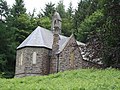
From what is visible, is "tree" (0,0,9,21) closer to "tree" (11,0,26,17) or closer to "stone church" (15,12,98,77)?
"tree" (11,0,26,17)

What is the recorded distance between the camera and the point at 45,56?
36906 mm

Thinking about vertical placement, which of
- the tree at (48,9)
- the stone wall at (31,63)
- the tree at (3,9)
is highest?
the tree at (48,9)

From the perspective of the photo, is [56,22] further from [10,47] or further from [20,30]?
[20,30]

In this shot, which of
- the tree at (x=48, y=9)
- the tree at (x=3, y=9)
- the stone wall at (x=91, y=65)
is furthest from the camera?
the tree at (x=48, y=9)

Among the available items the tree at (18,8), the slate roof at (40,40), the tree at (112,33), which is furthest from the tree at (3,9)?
the tree at (112,33)

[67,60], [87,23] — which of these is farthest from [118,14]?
[87,23]

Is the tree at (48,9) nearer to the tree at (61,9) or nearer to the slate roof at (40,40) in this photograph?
the tree at (61,9)

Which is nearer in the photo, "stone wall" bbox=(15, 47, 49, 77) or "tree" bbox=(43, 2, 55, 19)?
"stone wall" bbox=(15, 47, 49, 77)

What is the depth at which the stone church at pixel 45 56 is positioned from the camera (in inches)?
1409

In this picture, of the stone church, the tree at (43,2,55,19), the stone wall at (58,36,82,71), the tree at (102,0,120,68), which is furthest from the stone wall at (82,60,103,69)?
the tree at (43,2,55,19)

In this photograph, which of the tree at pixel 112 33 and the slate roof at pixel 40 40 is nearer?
the tree at pixel 112 33

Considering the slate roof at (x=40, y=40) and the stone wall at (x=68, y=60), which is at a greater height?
the slate roof at (x=40, y=40)

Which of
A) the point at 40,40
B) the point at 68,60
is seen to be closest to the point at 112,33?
the point at 68,60

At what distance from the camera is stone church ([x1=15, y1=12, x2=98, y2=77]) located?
117ft
